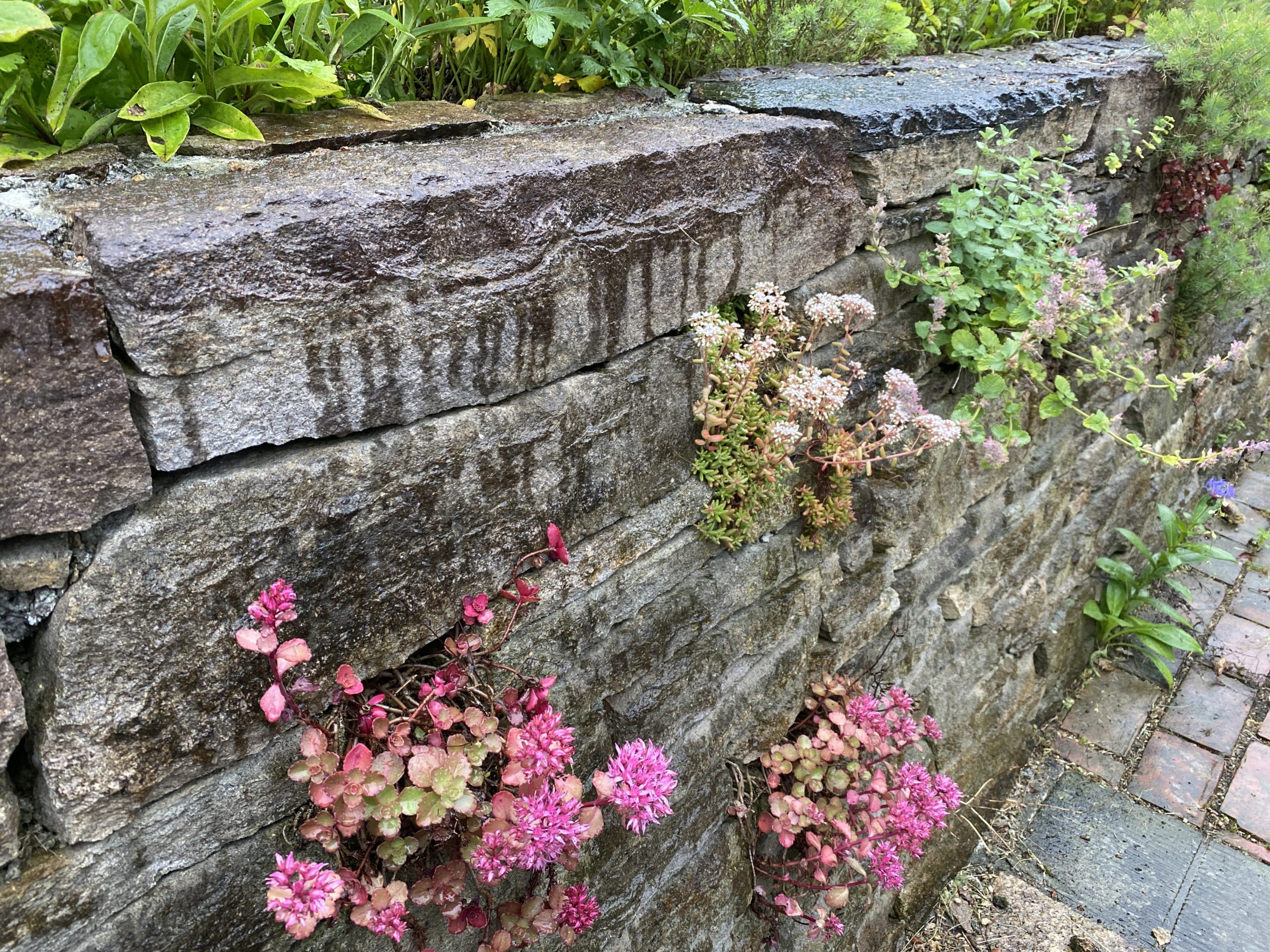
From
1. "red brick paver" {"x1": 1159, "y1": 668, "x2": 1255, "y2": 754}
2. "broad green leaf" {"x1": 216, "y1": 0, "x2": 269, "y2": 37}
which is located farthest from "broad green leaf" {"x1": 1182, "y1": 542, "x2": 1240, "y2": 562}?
"broad green leaf" {"x1": 216, "y1": 0, "x2": 269, "y2": 37}

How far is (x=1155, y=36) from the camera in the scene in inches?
114

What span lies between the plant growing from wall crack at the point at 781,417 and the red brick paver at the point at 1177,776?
2.02m

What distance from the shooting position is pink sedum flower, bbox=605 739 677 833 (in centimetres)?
136

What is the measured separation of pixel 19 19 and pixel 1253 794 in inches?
155

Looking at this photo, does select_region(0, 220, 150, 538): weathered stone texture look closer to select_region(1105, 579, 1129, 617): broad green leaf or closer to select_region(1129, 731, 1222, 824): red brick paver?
select_region(1129, 731, 1222, 824): red brick paver

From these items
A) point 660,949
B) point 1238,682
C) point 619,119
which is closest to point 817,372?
point 619,119

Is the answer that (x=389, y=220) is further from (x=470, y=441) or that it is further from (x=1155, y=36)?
(x=1155, y=36)

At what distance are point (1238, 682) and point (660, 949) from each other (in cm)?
301

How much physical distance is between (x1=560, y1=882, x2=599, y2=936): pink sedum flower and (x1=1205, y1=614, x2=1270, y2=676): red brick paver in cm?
339

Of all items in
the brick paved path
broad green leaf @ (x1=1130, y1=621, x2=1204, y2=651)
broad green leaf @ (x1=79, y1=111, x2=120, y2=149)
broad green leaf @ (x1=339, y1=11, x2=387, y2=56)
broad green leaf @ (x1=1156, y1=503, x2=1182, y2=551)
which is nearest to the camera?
broad green leaf @ (x1=79, y1=111, x2=120, y2=149)

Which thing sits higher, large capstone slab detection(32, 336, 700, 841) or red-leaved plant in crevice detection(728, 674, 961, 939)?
large capstone slab detection(32, 336, 700, 841)

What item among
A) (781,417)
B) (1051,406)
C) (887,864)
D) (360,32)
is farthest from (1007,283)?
(360,32)

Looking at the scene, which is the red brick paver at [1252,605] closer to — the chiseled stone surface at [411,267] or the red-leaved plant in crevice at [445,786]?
the chiseled stone surface at [411,267]

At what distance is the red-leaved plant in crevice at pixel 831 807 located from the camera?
197cm
